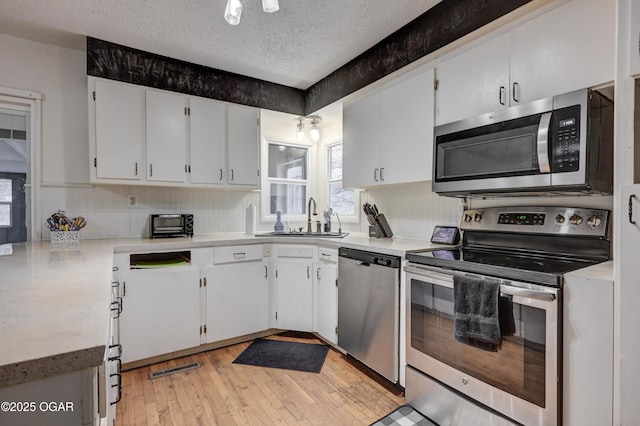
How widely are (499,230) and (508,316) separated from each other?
2.32ft

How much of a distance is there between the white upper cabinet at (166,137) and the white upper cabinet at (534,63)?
2104 millimetres

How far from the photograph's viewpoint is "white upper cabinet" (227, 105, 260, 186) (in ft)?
9.91

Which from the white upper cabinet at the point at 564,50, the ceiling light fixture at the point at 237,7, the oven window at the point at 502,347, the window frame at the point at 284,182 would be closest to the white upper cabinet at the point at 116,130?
the window frame at the point at 284,182

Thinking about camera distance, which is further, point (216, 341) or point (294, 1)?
point (216, 341)

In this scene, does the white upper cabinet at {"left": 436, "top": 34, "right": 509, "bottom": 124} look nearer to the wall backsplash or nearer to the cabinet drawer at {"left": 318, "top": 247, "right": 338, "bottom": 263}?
the wall backsplash

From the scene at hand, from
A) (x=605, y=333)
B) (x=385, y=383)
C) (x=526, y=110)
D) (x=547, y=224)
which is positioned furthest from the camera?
(x=385, y=383)

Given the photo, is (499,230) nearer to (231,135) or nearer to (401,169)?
(401,169)

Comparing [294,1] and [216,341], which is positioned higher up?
[294,1]

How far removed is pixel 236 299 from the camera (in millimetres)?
2711

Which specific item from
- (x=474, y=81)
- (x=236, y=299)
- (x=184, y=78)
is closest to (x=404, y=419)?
(x=236, y=299)

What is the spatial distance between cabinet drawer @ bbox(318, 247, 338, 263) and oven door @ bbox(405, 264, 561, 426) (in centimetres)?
88

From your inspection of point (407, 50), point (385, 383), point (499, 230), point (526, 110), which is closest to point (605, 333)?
point (499, 230)

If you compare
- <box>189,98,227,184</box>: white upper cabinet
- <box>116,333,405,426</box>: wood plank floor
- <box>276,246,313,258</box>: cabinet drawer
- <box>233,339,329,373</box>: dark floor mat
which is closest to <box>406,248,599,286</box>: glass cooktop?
<box>116,333,405,426</box>: wood plank floor

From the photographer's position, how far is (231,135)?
9.89ft
